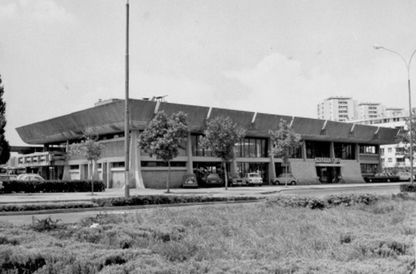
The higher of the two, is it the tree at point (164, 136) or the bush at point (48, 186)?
the tree at point (164, 136)

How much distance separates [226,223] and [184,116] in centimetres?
2930

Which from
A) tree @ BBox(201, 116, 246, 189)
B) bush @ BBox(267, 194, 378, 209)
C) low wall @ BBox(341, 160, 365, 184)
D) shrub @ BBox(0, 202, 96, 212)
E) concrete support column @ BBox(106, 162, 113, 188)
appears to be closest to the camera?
bush @ BBox(267, 194, 378, 209)

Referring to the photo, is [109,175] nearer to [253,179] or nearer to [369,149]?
[253,179]

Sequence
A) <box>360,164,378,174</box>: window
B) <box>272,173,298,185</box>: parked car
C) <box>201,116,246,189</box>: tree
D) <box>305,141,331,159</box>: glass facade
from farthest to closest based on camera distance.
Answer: <box>360,164,378,174</box>: window → <box>305,141,331,159</box>: glass facade → <box>272,173,298,185</box>: parked car → <box>201,116,246,189</box>: tree

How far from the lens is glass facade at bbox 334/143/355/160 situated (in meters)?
74.0

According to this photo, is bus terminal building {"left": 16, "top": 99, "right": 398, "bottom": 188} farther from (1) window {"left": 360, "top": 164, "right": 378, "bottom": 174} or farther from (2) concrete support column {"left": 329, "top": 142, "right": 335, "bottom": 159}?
(1) window {"left": 360, "top": 164, "right": 378, "bottom": 174}

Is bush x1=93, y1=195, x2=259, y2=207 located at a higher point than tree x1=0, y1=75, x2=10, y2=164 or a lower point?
lower

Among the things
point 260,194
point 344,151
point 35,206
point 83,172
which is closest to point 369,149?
point 344,151

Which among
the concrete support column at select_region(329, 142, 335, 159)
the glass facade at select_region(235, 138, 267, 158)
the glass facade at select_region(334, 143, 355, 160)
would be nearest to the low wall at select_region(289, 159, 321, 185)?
the glass facade at select_region(235, 138, 267, 158)

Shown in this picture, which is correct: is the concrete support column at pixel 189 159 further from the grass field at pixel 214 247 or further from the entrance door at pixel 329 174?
the grass field at pixel 214 247

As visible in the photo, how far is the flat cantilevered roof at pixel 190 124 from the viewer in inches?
1863

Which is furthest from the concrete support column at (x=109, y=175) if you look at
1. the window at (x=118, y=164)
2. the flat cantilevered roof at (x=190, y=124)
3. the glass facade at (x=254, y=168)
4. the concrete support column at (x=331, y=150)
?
the concrete support column at (x=331, y=150)

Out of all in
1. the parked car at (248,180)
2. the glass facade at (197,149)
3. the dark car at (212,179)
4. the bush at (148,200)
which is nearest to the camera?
the bush at (148,200)

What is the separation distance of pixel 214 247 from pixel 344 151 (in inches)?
2758
